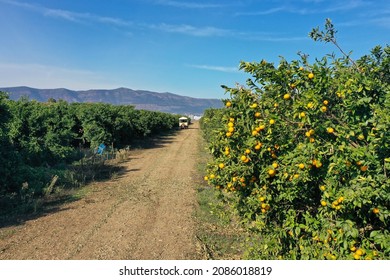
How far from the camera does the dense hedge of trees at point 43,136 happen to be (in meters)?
10.3

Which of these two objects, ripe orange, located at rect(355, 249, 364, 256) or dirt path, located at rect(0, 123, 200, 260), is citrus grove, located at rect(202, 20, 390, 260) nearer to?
ripe orange, located at rect(355, 249, 364, 256)

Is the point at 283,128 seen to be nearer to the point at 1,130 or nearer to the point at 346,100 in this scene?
the point at 346,100

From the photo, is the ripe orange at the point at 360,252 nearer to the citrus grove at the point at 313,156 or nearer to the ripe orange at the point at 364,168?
the citrus grove at the point at 313,156

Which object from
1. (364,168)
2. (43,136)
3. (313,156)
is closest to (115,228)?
(313,156)

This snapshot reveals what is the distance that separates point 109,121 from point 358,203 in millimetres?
20935

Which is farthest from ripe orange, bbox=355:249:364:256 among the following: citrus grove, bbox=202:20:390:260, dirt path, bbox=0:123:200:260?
dirt path, bbox=0:123:200:260

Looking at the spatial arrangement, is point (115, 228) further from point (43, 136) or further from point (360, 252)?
point (43, 136)

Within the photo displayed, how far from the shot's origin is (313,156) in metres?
3.28

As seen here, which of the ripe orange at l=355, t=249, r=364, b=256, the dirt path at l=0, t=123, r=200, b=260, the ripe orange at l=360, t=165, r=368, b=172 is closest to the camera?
the ripe orange at l=360, t=165, r=368, b=172

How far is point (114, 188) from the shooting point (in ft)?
39.7

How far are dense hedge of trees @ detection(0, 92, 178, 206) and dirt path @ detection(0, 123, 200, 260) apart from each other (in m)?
2.13

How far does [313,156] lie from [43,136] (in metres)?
15.4

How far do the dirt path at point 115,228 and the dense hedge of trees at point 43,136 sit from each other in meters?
2.13

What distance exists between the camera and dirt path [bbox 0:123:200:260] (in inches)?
261
